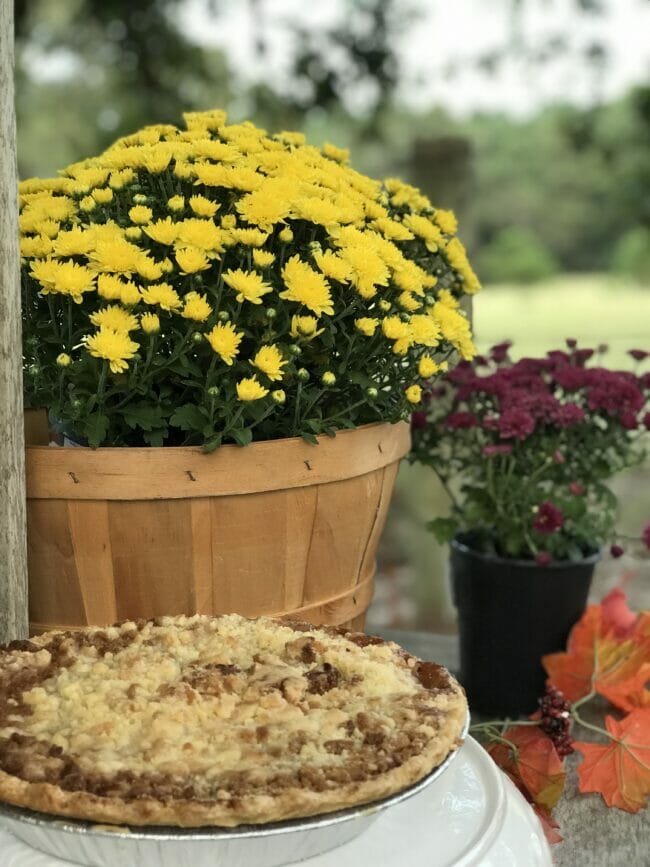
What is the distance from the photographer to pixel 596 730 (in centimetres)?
156

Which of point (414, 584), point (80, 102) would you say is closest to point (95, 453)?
point (414, 584)

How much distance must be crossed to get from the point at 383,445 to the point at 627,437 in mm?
530

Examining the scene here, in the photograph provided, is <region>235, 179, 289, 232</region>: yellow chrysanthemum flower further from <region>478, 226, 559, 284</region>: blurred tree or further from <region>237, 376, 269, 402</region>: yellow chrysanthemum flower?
<region>478, 226, 559, 284</region>: blurred tree

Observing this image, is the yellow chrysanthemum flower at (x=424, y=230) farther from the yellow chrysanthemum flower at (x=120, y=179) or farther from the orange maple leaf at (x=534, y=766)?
the orange maple leaf at (x=534, y=766)

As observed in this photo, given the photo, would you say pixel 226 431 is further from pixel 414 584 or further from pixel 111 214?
pixel 414 584

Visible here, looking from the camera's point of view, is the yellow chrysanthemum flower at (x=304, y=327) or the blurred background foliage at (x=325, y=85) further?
the blurred background foliage at (x=325, y=85)

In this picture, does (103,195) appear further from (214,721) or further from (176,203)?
(214,721)

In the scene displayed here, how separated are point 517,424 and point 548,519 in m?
0.17

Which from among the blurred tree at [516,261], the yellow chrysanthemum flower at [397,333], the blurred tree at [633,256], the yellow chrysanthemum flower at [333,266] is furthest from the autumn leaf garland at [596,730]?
the blurred tree at [516,261]

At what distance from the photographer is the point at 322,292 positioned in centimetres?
138

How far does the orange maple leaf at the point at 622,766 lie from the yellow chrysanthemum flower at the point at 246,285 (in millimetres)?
797

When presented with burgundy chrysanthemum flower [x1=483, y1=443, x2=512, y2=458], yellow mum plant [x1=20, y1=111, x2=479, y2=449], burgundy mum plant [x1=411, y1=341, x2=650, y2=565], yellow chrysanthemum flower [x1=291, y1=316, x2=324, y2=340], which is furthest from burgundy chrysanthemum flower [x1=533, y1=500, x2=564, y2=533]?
yellow chrysanthemum flower [x1=291, y1=316, x2=324, y2=340]

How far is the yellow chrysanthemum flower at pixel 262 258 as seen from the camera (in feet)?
4.53

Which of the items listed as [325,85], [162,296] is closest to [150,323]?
[162,296]
